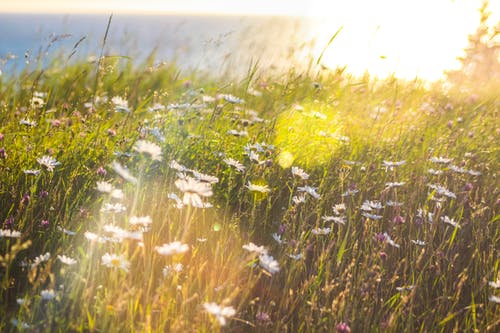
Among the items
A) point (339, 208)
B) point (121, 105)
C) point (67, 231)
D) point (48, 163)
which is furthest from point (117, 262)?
point (121, 105)

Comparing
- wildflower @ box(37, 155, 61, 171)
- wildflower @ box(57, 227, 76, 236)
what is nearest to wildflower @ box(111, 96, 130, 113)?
wildflower @ box(37, 155, 61, 171)

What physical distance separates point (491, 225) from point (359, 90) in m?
2.09

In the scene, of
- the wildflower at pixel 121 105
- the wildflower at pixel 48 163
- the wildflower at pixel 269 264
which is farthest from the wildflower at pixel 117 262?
the wildflower at pixel 121 105

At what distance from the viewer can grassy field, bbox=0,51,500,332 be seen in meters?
1.43

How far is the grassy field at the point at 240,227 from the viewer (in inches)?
56.2

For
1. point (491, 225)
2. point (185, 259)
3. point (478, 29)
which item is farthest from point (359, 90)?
Answer: point (478, 29)

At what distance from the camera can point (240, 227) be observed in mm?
2102

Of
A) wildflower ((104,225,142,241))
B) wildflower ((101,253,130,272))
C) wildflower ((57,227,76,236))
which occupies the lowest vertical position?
wildflower ((57,227,76,236))

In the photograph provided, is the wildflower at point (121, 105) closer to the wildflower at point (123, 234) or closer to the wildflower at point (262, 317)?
the wildflower at point (123, 234)

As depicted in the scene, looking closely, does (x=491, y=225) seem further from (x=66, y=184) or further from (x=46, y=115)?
(x=46, y=115)

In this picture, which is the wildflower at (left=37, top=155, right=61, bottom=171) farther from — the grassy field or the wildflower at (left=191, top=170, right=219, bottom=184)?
the wildflower at (left=191, top=170, right=219, bottom=184)

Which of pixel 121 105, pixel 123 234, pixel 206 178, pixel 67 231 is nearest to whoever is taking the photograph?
pixel 123 234

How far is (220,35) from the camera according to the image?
10.8 ft

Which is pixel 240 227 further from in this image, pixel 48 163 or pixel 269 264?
pixel 48 163
